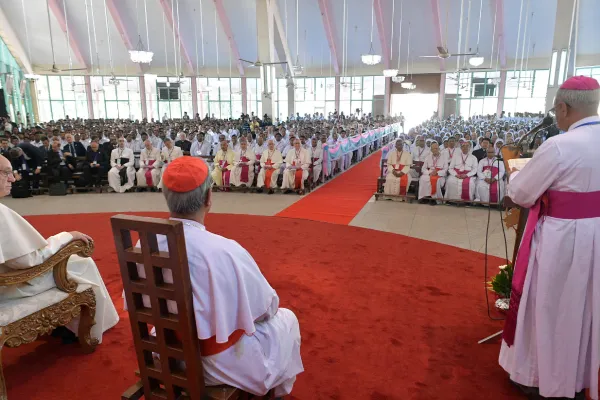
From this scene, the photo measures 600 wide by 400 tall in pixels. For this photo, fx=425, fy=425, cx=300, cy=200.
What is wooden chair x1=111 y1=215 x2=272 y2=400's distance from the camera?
1.51 metres

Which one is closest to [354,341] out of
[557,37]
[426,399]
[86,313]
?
[426,399]

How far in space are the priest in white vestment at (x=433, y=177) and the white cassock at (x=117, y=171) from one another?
615cm

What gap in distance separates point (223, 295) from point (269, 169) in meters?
7.54

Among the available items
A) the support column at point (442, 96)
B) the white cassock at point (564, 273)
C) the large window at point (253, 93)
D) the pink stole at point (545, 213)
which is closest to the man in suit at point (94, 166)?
the pink stole at point (545, 213)

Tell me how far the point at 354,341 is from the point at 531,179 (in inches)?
67.1

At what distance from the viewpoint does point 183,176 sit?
1.63 m

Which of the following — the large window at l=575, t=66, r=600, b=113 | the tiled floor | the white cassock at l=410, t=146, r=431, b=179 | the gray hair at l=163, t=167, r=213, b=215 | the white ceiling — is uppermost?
the white ceiling

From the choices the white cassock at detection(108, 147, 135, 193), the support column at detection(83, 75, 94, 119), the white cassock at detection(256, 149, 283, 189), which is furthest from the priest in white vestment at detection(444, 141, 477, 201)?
the support column at detection(83, 75, 94, 119)

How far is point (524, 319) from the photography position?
7.52 feet

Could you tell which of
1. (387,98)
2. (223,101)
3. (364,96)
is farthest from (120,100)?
(387,98)

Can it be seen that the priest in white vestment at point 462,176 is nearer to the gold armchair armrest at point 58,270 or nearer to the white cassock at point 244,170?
the white cassock at point 244,170

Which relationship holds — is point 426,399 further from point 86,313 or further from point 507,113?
point 507,113

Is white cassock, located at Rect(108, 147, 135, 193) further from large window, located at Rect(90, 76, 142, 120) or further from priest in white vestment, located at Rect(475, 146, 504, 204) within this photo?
large window, located at Rect(90, 76, 142, 120)

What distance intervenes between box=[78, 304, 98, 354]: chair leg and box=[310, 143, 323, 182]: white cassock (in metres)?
6.77
